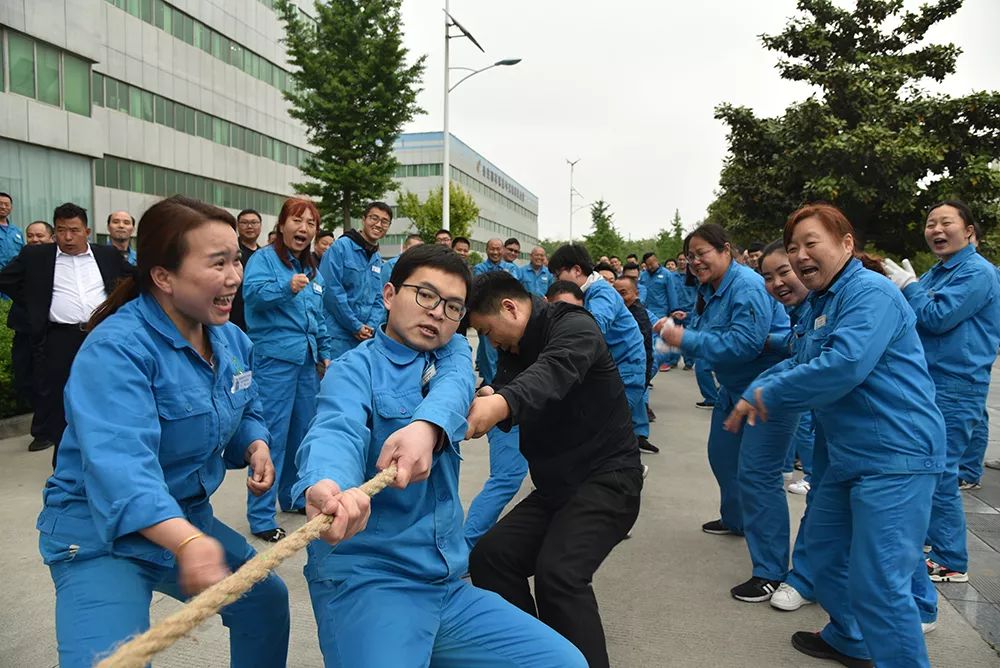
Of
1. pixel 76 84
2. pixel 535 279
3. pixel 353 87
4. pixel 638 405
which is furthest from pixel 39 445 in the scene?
pixel 353 87

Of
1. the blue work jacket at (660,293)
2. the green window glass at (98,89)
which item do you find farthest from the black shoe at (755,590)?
the green window glass at (98,89)

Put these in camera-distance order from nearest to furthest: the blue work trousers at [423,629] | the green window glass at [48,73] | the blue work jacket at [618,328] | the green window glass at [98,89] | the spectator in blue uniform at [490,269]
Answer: the blue work trousers at [423,629] < the blue work jacket at [618,328] < the spectator in blue uniform at [490,269] < the green window glass at [48,73] < the green window glass at [98,89]

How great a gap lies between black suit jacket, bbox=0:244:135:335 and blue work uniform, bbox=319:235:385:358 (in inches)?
58.9

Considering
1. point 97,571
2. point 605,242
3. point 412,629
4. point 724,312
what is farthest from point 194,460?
point 605,242

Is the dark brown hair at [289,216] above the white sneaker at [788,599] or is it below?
above

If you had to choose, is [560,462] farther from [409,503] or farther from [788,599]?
[788,599]

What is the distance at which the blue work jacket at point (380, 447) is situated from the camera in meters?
1.97

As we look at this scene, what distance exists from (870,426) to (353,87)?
22055 mm

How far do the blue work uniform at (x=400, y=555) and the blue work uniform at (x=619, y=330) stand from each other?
3.39 metres

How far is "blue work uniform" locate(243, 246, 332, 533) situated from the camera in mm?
4781

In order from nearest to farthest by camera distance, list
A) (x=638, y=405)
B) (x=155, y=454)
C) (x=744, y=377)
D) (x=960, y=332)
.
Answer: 1. (x=155, y=454)
2. (x=744, y=377)
3. (x=960, y=332)
4. (x=638, y=405)

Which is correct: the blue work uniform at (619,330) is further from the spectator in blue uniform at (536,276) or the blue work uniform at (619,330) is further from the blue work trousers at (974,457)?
the spectator in blue uniform at (536,276)

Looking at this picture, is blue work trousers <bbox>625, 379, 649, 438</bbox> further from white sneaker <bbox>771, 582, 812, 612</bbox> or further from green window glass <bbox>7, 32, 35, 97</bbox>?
green window glass <bbox>7, 32, 35, 97</bbox>

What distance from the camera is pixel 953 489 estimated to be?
3.93 meters
